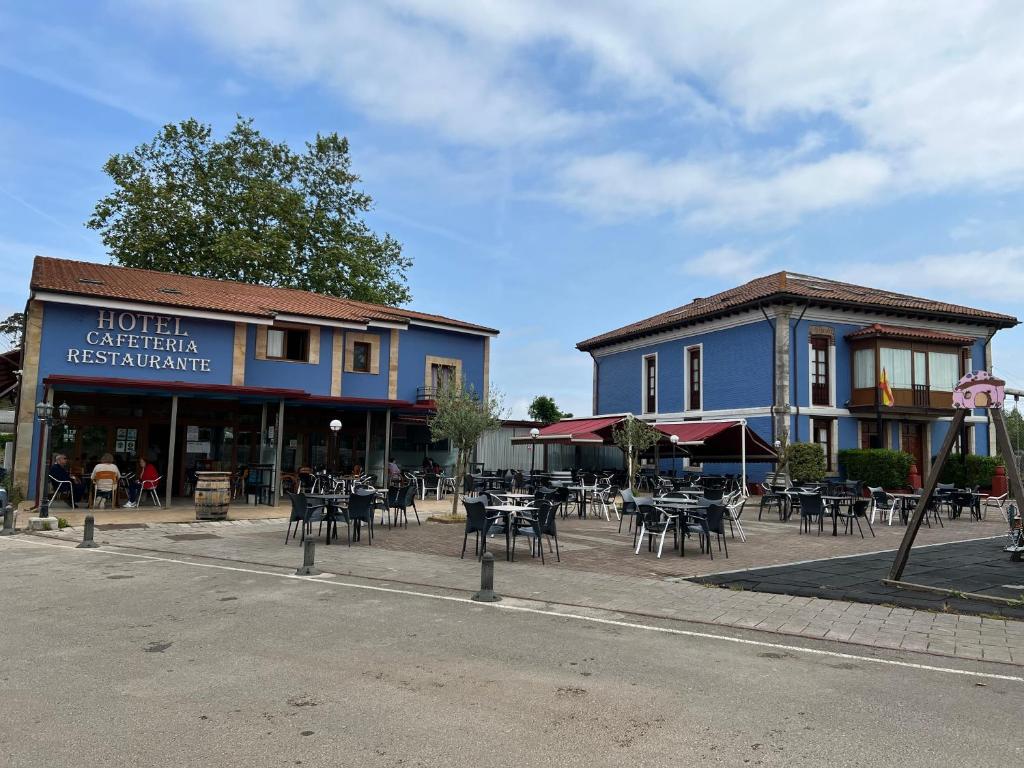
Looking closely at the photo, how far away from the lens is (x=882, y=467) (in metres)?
23.7

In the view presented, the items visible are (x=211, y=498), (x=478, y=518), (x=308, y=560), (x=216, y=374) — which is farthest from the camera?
(x=216, y=374)

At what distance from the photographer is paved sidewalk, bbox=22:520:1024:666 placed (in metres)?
6.12

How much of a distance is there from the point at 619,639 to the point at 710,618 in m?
1.29

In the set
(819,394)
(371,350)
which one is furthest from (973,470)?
(371,350)

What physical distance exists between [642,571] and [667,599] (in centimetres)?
171

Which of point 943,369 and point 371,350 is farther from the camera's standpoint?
point 943,369

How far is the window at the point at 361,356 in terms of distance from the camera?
78.1ft

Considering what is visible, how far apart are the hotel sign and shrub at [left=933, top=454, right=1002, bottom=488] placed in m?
25.6

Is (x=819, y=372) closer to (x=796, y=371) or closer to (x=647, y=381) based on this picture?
(x=796, y=371)

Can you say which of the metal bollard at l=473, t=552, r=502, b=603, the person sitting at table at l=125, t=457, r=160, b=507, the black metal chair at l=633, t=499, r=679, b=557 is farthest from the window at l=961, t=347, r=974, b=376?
the person sitting at table at l=125, t=457, r=160, b=507

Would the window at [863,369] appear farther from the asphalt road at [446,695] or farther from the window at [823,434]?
the asphalt road at [446,695]

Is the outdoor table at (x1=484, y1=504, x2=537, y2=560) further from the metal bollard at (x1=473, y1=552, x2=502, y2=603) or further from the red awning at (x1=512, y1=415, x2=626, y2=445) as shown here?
the red awning at (x1=512, y1=415, x2=626, y2=445)

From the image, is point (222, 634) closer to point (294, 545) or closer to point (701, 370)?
point (294, 545)

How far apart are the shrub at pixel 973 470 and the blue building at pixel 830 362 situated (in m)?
1.01
